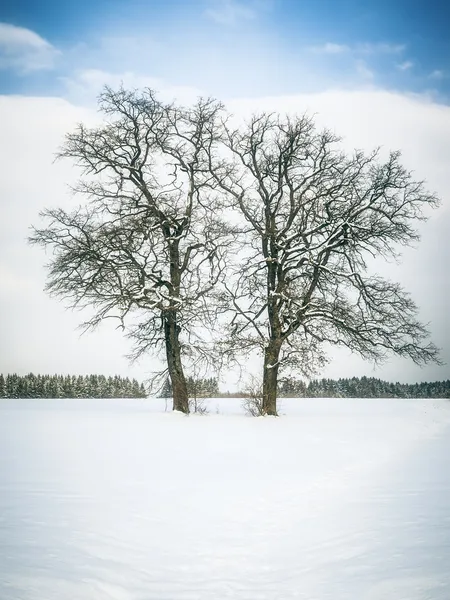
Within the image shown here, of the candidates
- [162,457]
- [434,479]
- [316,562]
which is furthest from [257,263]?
[316,562]

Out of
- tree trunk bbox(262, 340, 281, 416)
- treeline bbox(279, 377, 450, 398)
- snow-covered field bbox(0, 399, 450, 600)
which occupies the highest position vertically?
tree trunk bbox(262, 340, 281, 416)

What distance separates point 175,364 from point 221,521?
1176cm

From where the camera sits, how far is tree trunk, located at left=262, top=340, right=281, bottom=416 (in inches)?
597

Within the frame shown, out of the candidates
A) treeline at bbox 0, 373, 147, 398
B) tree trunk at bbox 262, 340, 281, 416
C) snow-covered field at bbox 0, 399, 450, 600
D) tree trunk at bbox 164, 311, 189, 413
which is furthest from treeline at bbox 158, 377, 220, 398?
treeline at bbox 0, 373, 147, 398

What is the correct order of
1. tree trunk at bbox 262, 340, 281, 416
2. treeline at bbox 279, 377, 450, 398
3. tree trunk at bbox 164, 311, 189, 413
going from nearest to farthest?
1. tree trunk at bbox 262, 340, 281, 416
2. tree trunk at bbox 164, 311, 189, 413
3. treeline at bbox 279, 377, 450, 398

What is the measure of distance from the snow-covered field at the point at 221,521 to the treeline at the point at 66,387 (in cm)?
5577

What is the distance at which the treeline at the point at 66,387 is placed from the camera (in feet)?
200

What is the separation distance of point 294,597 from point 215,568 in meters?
0.66

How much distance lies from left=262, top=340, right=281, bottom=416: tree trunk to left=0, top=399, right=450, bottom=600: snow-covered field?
6833mm

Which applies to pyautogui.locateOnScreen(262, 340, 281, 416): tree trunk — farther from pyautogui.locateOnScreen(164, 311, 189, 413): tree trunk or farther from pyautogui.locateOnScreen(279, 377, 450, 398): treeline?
pyautogui.locateOnScreen(279, 377, 450, 398): treeline

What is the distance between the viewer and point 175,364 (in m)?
15.7

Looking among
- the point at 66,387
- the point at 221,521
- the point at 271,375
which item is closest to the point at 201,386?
the point at 271,375

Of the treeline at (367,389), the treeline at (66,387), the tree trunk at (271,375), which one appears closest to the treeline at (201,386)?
the tree trunk at (271,375)

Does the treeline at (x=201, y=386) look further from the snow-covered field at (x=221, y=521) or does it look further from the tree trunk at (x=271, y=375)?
the snow-covered field at (x=221, y=521)
